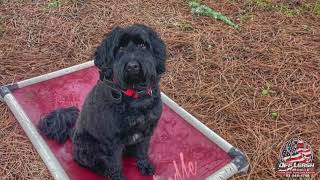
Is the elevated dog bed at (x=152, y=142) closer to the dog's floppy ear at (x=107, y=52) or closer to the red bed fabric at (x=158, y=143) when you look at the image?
the red bed fabric at (x=158, y=143)

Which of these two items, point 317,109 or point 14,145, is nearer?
point 14,145

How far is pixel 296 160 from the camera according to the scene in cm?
356

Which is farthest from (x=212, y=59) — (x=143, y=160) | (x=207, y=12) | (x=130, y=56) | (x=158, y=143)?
(x=130, y=56)

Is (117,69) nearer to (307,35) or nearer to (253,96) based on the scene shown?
(253,96)

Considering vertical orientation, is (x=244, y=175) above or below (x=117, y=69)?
below

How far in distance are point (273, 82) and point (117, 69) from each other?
2385 mm

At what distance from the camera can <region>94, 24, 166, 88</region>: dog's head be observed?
8.50ft

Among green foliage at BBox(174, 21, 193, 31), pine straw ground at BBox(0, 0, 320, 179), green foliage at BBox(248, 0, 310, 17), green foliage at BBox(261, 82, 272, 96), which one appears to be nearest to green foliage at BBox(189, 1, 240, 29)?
pine straw ground at BBox(0, 0, 320, 179)

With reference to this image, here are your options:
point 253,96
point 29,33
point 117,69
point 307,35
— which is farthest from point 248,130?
point 29,33

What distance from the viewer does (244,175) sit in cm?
341

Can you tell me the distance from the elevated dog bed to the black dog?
276 millimetres

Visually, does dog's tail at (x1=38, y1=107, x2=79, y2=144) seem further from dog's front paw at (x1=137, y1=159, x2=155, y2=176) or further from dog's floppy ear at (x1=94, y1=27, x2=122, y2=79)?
dog's floppy ear at (x1=94, y1=27, x2=122, y2=79)

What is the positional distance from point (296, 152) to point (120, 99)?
1784mm

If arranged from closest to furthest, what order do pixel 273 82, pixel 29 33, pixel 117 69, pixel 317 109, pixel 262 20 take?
pixel 117 69, pixel 317 109, pixel 273 82, pixel 29 33, pixel 262 20
